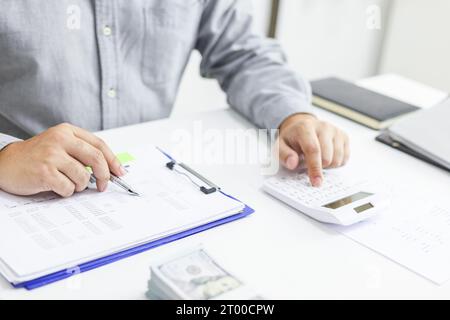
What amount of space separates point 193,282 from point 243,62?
2.50 ft

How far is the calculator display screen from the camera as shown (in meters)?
0.77

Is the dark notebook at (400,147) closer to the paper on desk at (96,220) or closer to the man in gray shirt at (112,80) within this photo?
the man in gray shirt at (112,80)

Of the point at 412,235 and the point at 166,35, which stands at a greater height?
the point at 166,35

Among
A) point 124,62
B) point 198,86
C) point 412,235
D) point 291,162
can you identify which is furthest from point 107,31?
point 198,86

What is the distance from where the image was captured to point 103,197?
2.46 feet

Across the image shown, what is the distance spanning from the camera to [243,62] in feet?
4.07

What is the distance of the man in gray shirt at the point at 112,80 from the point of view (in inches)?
29.8

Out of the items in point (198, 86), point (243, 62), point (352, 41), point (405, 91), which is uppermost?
point (243, 62)

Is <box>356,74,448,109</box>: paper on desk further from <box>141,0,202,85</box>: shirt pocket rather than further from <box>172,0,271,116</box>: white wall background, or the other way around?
<box>172,0,271,116</box>: white wall background

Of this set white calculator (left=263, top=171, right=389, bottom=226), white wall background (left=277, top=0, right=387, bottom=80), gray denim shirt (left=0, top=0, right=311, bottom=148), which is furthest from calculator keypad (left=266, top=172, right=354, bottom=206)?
white wall background (left=277, top=0, right=387, bottom=80)

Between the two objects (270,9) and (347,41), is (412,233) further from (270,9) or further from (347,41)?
(347,41)

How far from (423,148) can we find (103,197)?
24.3 inches

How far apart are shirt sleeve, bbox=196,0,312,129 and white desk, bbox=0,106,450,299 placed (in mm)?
288

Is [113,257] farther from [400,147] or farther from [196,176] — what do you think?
[400,147]
